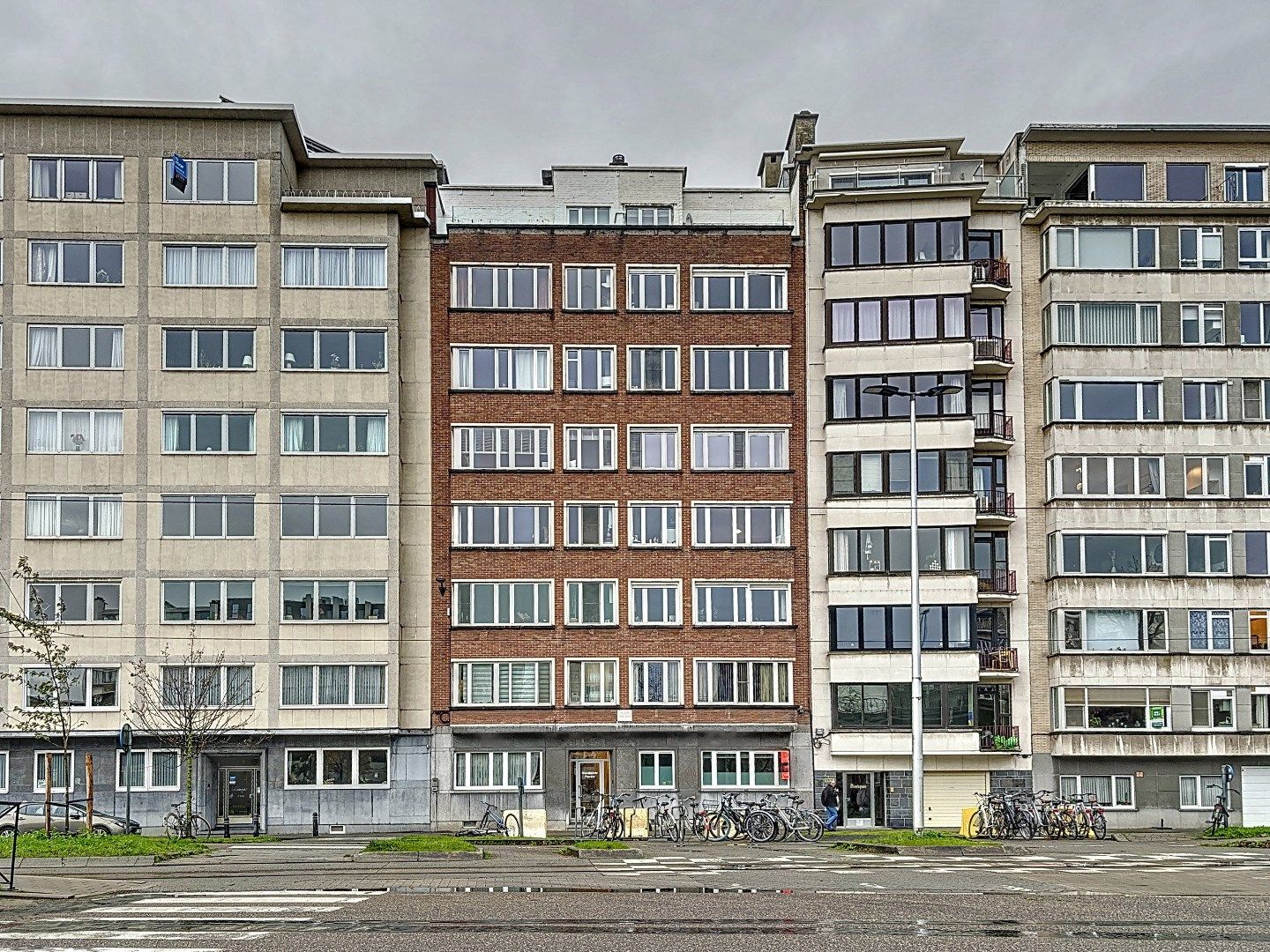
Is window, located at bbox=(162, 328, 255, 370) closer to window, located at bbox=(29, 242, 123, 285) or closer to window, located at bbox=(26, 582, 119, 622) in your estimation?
window, located at bbox=(29, 242, 123, 285)

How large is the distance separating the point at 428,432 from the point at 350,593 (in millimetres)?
6066

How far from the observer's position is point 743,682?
178 ft

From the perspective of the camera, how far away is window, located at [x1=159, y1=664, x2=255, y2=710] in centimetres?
5084

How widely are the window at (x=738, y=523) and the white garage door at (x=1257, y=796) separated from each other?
17062 millimetres

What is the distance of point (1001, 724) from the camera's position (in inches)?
2128

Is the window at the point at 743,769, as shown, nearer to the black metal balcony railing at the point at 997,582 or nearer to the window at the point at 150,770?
the black metal balcony railing at the point at 997,582

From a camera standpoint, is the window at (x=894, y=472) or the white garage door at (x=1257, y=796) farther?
the window at (x=894, y=472)

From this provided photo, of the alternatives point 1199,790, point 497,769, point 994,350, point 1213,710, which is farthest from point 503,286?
point 1199,790

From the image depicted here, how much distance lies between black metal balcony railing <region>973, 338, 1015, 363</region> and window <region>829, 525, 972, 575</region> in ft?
19.3

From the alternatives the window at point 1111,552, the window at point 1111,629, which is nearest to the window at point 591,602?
the window at point 1111,629

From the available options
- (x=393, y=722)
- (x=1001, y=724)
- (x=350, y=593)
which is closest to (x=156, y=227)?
(x=350, y=593)

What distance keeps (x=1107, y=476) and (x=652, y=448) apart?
15236mm

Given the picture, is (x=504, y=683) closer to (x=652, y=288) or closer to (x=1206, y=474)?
Answer: (x=652, y=288)

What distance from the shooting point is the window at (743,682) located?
54.1 meters
